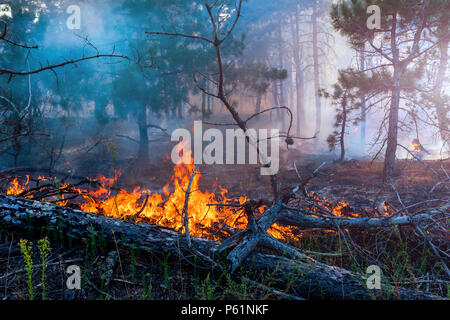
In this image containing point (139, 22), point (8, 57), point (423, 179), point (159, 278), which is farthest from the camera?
point (139, 22)

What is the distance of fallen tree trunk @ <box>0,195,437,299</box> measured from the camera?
95.0 inches

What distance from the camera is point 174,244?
2.79 meters

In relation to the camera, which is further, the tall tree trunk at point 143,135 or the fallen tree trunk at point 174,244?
the tall tree trunk at point 143,135

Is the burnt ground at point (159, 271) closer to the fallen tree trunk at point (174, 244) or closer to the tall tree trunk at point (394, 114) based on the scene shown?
the fallen tree trunk at point (174, 244)

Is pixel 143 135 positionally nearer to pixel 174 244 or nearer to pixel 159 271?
pixel 174 244

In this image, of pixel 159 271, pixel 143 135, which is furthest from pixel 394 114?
pixel 143 135

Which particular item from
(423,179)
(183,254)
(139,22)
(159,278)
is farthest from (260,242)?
(139,22)

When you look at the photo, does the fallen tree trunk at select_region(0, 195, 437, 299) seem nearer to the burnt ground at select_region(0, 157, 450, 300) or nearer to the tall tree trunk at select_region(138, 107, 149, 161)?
the burnt ground at select_region(0, 157, 450, 300)

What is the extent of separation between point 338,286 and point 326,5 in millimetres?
27599

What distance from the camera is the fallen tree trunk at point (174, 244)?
2412mm

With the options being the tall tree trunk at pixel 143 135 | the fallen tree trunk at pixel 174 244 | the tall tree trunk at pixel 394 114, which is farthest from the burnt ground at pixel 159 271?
the tall tree trunk at pixel 143 135

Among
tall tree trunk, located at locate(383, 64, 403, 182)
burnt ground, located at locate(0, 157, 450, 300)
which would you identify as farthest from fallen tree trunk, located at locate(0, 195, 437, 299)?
tall tree trunk, located at locate(383, 64, 403, 182)

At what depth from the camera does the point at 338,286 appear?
2412mm
